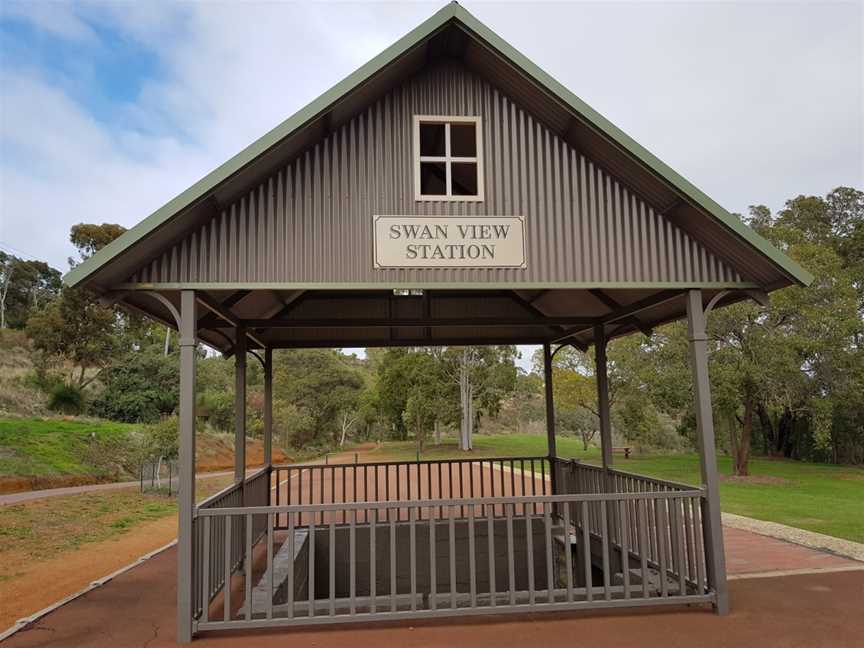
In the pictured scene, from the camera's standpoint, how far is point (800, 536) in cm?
1054

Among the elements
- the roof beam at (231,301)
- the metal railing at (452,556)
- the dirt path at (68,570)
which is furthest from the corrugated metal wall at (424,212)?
the dirt path at (68,570)

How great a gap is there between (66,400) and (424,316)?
29.6 meters

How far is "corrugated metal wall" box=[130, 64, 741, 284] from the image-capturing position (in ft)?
21.2

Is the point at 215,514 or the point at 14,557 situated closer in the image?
the point at 215,514

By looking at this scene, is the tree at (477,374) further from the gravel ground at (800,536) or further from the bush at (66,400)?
the gravel ground at (800,536)

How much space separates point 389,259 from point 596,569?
22.3ft

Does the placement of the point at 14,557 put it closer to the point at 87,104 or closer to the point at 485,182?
the point at 485,182

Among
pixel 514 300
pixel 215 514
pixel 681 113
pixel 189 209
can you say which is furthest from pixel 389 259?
pixel 681 113

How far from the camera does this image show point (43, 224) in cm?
8100

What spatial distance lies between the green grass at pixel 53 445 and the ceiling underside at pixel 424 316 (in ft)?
49.6

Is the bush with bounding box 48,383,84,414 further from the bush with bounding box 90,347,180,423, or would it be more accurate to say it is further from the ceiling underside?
the ceiling underside

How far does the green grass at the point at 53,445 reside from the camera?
21.0 meters

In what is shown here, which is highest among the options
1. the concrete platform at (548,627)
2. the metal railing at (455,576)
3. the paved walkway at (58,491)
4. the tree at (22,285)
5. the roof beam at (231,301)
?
the tree at (22,285)

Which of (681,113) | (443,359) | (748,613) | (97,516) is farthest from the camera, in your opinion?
(681,113)
